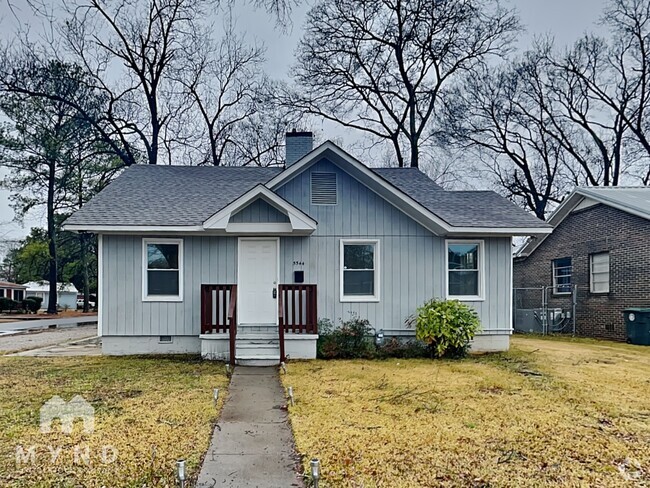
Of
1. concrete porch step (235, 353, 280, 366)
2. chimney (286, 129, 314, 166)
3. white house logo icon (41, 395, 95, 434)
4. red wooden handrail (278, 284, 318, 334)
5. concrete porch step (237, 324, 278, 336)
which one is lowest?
concrete porch step (235, 353, 280, 366)

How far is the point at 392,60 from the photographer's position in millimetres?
24000

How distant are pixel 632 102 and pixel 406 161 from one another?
1049 centimetres

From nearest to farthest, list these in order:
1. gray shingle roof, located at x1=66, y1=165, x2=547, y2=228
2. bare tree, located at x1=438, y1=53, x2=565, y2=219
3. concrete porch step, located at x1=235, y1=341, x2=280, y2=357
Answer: concrete porch step, located at x1=235, y1=341, x2=280, y2=357
gray shingle roof, located at x1=66, y1=165, x2=547, y2=228
bare tree, located at x1=438, y1=53, x2=565, y2=219

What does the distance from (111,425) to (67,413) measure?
2.80 feet

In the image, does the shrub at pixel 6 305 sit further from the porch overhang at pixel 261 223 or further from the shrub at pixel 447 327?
the shrub at pixel 447 327

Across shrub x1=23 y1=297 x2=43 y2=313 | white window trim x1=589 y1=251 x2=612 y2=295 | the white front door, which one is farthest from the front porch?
shrub x1=23 y1=297 x2=43 y2=313

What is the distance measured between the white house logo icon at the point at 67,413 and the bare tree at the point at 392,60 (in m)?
17.7

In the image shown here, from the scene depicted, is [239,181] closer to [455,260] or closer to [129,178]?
[129,178]

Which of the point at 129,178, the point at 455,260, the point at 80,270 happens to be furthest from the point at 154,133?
the point at 80,270

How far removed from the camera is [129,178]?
517 inches

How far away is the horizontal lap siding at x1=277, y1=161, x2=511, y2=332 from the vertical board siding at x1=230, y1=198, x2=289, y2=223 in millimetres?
571

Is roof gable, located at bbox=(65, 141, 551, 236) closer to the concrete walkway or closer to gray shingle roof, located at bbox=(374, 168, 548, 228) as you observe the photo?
gray shingle roof, located at bbox=(374, 168, 548, 228)

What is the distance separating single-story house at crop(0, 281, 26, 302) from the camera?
4578 centimetres

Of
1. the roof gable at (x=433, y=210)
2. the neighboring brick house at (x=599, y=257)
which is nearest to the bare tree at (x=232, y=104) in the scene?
the neighboring brick house at (x=599, y=257)
